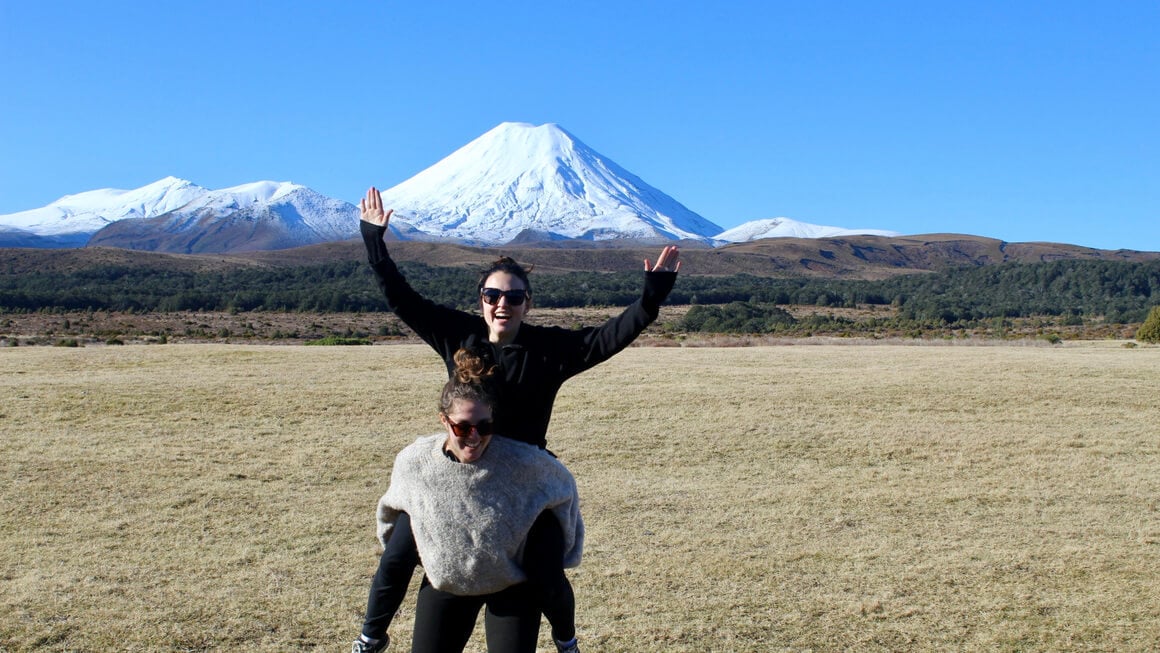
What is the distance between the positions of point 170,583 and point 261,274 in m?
101

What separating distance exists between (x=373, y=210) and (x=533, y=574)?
1655 millimetres

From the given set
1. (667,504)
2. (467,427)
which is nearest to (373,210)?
(467,427)

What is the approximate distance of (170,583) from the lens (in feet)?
23.0

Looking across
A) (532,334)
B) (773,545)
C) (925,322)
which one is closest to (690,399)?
(773,545)

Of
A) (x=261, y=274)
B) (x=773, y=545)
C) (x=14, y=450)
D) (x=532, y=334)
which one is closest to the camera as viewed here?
(x=532, y=334)

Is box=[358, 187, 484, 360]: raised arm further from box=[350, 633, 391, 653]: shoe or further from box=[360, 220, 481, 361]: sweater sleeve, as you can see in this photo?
box=[350, 633, 391, 653]: shoe

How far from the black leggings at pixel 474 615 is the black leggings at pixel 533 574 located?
0.15 ft

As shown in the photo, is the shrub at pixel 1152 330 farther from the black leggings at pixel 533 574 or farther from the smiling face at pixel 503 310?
the black leggings at pixel 533 574

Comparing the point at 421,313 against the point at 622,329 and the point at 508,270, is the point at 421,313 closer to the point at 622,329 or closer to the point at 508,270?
the point at 508,270

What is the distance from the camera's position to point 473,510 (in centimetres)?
375

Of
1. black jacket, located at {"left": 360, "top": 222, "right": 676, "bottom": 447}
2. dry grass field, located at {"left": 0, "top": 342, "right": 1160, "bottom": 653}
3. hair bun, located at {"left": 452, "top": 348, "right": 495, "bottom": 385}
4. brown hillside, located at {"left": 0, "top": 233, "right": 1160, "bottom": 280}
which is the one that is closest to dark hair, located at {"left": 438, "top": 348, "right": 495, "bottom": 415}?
hair bun, located at {"left": 452, "top": 348, "right": 495, "bottom": 385}

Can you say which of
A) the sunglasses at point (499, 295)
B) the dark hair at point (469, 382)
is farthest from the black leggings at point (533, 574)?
the sunglasses at point (499, 295)

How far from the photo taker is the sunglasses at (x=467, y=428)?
12.2 ft

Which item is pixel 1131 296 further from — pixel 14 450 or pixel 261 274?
pixel 14 450
